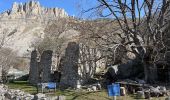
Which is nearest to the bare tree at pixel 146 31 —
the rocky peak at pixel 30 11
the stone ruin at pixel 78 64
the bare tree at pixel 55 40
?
the stone ruin at pixel 78 64

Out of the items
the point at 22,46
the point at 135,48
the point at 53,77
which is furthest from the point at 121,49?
the point at 22,46

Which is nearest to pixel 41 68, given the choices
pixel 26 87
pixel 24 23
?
pixel 26 87

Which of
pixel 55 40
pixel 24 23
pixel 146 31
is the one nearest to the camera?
pixel 146 31

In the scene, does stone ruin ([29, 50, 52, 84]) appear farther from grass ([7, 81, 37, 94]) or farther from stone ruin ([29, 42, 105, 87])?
stone ruin ([29, 42, 105, 87])

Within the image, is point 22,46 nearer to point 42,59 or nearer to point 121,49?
point 42,59

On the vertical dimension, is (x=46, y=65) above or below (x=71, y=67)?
above

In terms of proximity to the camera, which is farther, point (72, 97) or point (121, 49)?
point (121, 49)

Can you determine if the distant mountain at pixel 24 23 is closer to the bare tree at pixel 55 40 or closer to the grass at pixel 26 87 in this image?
the bare tree at pixel 55 40

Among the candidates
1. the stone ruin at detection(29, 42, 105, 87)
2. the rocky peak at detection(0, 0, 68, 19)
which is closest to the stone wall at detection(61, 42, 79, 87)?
the stone ruin at detection(29, 42, 105, 87)

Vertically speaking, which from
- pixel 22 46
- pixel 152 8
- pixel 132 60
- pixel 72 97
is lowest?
pixel 72 97

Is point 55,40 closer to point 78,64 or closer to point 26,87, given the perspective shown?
point 26,87

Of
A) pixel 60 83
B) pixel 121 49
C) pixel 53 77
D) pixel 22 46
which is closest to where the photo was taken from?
pixel 121 49

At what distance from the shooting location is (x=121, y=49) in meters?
30.6

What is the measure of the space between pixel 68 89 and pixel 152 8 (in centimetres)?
871
